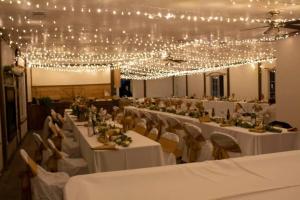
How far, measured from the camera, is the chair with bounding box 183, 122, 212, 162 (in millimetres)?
5659

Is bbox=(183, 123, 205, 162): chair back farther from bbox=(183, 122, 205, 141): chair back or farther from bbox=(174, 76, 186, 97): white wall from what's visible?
bbox=(174, 76, 186, 97): white wall

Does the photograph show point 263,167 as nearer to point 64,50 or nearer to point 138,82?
point 64,50

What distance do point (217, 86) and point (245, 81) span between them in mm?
3426

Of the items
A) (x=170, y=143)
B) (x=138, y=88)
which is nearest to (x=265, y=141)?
(x=170, y=143)

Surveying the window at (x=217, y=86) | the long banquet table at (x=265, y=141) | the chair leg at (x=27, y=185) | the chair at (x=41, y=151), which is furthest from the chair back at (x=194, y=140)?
the window at (x=217, y=86)

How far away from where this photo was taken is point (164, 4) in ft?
18.8

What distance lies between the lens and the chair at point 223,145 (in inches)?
186

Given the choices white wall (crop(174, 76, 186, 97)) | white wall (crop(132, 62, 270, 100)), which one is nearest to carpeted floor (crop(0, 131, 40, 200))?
white wall (crop(132, 62, 270, 100))

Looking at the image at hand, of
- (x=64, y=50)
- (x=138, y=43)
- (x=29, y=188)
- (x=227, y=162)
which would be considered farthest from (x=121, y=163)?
(x=64, y=50)

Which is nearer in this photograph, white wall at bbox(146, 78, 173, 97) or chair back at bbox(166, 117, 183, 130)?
chair back at bbox(166, 117, 183, 130)

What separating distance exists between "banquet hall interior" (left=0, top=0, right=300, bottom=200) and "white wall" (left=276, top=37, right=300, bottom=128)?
26 millimetres

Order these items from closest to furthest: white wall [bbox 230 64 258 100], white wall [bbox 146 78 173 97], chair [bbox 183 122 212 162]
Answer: chair [bbox 183 122 212 162] → white wall [bbox 230 64 258 100] → white wall [bbox 146 78 173 97]

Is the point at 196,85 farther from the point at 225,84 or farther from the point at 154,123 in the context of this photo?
the point at 154,123

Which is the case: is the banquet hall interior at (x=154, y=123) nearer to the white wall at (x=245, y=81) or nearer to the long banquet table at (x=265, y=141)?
the long banquet table at (x=265, y=141)
